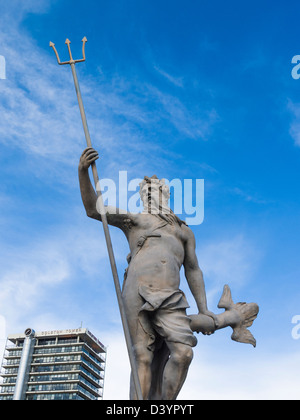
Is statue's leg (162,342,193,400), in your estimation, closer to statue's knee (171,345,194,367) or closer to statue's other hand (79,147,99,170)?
statue's knee (171,345,194,367)

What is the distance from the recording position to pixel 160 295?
258 inches

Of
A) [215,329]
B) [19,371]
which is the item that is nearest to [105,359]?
[19,371]

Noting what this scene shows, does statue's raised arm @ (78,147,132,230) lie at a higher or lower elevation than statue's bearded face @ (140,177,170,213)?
lower

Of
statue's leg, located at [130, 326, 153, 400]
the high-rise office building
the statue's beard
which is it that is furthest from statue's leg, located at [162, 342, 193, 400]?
the high-rise office building

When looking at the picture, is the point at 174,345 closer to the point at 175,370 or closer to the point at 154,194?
the point at 175,370

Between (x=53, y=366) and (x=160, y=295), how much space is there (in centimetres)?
9034

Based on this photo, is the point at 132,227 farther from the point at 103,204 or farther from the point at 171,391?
the point at 171,391

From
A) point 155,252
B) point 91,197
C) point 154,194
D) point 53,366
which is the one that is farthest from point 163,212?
point 53,366

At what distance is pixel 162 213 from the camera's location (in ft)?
24.9

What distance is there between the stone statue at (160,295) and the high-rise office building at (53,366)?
3259 inches

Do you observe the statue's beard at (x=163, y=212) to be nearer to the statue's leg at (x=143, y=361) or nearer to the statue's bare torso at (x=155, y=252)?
the statue's bare torso at (x=155, y=252)

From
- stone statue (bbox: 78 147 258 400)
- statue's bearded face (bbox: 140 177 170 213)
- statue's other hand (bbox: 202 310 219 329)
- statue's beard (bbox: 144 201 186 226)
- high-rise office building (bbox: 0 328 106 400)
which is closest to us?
stone statue (bbox: 78 147 258 400)

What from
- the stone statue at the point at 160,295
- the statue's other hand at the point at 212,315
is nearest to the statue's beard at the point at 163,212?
the stone statue at the point at 160,295

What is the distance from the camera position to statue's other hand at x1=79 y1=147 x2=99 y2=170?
22.6 ft
